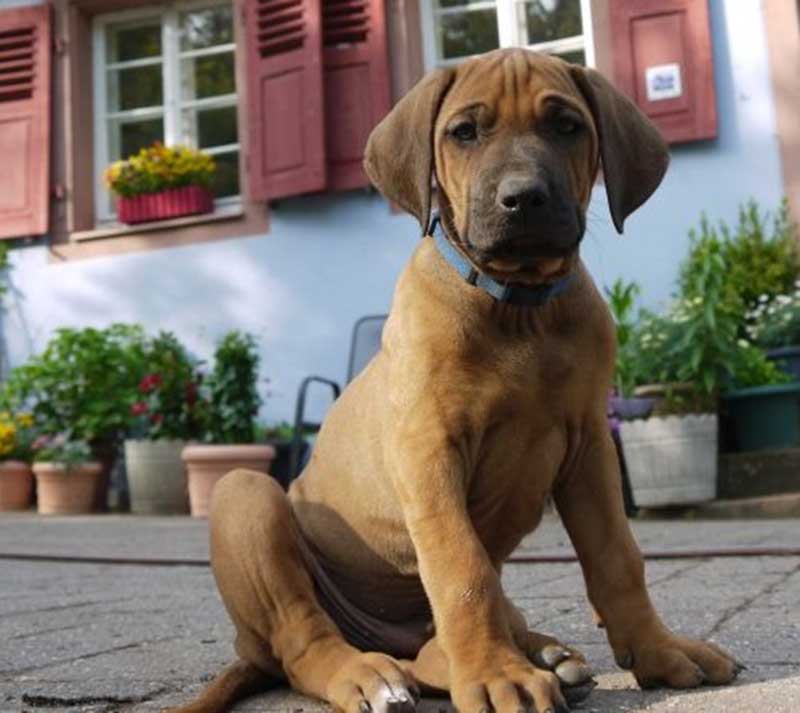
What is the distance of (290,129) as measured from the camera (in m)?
9.72

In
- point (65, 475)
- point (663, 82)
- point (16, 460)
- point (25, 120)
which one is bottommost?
point (65, 475)

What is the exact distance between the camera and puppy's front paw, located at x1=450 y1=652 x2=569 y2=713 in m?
2.01

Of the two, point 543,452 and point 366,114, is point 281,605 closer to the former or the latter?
point 543,452

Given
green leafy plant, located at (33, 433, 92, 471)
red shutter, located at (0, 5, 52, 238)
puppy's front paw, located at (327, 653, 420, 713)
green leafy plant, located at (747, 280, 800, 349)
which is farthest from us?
red shutter, located at (0, 5, 52, 238)

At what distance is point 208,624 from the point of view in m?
3.72

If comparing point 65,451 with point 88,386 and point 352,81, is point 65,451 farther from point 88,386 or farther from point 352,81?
point 352,81

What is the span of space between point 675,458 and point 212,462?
290 centimetres

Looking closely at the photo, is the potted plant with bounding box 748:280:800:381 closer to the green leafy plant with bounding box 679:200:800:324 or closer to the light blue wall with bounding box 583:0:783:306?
the green leafy plant with bounding box 679:200:800:324

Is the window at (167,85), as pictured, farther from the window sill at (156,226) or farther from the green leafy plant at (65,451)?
the green leafy plant at (65,451)

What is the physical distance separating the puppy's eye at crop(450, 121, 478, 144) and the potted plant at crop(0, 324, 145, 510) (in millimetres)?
7239

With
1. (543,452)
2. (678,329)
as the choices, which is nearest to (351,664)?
(543,452)

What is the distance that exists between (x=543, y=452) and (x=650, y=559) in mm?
2735

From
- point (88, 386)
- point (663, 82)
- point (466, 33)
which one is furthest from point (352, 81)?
point (88, 386)

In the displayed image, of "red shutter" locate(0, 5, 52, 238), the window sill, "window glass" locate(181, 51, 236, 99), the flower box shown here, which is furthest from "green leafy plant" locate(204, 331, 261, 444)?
"window glass" locate(181, 51, 236, 99)
